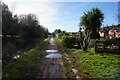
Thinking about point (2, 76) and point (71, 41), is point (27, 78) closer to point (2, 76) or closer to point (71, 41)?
point (2, 76)

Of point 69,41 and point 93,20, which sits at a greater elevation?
point 93,20

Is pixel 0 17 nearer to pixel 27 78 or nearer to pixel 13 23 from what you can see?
pixel 13 23

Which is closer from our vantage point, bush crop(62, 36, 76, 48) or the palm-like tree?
bush crop(62, 36, 76, 48)

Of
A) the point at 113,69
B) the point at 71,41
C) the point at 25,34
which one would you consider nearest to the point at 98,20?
the point at 71,41

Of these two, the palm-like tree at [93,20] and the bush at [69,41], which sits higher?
the palm-like tree at [93,20]

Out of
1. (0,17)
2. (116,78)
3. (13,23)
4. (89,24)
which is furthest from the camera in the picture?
(13,23)

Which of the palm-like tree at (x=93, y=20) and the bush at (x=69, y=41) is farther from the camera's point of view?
the palm-like tree at (x=93, y=20)

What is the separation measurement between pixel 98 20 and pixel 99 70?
74.1ft

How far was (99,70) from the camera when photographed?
13.0 metres

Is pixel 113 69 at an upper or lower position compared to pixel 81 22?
lower

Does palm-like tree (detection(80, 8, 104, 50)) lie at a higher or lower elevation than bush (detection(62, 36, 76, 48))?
higher

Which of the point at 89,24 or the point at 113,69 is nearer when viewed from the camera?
the point at 113,69

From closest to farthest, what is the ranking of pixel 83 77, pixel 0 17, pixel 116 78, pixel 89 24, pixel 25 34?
1. pixel 116 78
2. pixel 83 77
3. pixel 89 24
4. pixel 0 17
5. pixel 25 34

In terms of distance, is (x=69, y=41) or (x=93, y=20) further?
(x=93, y=20)
